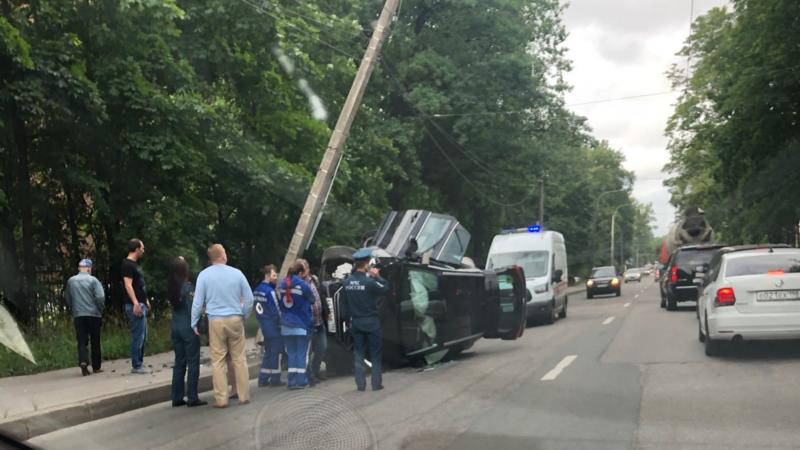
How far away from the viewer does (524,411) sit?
864 cm

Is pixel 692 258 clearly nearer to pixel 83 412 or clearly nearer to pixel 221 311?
pixel 221 311

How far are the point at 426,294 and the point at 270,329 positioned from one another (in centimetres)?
245

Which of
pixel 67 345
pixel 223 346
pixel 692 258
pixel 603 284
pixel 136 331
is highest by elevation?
pixel 692 258

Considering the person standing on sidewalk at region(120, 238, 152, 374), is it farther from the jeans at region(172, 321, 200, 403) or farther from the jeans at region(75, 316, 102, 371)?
the jeans at region(172, 321, 200, 403)

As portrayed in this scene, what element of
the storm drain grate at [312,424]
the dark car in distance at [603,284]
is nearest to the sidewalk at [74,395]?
the storm drain grate at [312,424]

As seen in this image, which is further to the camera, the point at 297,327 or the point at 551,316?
the point at 551,316

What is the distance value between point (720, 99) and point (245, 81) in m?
15.3

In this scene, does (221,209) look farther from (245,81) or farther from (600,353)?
(600,353)

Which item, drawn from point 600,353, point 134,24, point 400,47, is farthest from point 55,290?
point 400,47

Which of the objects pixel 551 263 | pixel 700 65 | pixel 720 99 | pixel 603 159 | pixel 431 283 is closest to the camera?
pixel 431 283

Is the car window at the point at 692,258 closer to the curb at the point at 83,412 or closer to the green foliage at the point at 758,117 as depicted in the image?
the green foliage at the point at 758,117

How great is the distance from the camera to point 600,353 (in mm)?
14141

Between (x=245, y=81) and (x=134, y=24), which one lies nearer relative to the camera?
(x=134, y=24)

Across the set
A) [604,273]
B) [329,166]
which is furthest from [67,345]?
[604,273]
